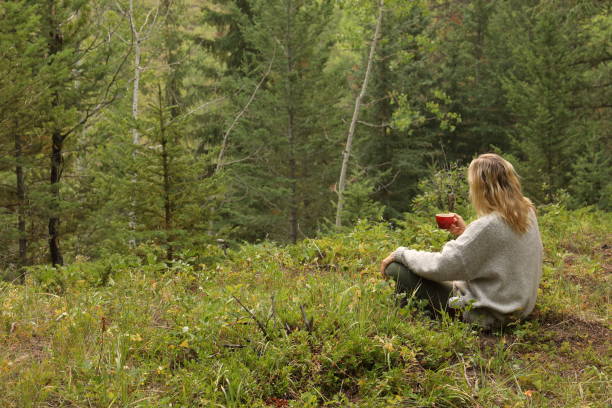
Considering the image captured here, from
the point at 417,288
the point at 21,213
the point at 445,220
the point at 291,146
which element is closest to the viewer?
the point at 417,288

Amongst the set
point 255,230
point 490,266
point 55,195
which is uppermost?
point 55,195

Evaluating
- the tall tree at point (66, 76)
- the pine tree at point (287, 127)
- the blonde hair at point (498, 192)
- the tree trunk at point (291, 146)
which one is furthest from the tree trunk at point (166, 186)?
the tree trunk at point (291, 146)

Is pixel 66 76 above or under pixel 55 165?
above

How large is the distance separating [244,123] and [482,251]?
13.4 m

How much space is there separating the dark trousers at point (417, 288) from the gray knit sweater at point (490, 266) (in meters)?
0.11

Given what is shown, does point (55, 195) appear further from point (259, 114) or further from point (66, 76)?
point (259, 114)

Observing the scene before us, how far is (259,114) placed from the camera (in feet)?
50.1

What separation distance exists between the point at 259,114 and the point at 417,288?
1238 centimetres

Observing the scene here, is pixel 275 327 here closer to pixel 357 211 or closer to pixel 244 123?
pixel 357 211

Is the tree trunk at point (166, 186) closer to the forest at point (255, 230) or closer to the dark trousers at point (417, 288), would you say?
the forest at point (255, 230)

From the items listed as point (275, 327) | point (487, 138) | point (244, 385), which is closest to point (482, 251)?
point (275, 327)

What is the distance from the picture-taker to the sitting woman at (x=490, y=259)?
3354 millimetres

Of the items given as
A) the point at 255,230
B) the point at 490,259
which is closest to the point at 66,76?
the point at 490,259

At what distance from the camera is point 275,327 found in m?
3.23
